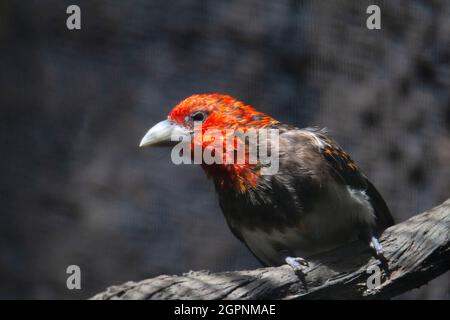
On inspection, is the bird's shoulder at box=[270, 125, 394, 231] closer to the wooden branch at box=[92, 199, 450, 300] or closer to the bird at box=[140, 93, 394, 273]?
the bird at box=[140, 93, 394, 273]

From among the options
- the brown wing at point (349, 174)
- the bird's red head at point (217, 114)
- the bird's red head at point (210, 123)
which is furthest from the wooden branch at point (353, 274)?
the bird's red head at point (217, 114)

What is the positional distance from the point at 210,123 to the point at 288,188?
0.36m

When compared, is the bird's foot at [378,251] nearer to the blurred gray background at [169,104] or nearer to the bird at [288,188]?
the bird at [288,188]

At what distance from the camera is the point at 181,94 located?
2.46 meters

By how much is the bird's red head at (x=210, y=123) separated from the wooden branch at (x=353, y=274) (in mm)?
365

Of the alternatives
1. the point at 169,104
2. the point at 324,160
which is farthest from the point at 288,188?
the point at 169,104

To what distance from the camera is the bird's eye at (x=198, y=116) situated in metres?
2.15

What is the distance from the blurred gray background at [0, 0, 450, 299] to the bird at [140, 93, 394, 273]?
0.34 meters

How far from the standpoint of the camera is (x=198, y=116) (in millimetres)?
2156

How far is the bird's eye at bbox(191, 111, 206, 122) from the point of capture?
84.6 inches

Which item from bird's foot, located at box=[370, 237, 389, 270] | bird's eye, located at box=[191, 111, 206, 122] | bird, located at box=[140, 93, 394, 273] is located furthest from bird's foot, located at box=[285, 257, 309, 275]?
bird's eye, located at box=[191, 111, 206, 122]

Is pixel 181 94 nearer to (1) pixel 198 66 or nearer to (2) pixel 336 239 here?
(1) pixel 198 66

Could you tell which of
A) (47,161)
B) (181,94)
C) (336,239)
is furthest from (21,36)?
(336,239)
